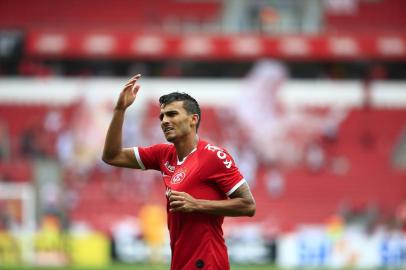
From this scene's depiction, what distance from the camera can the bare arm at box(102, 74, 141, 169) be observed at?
620 centimetres

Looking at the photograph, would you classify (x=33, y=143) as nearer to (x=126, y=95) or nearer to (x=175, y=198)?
(x=126, y=95)

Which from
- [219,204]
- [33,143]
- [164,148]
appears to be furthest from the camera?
[33,143]

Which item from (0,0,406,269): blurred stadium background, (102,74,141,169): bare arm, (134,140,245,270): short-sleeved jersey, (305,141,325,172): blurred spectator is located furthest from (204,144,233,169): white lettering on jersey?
(305,141,325,172): blurred spectator

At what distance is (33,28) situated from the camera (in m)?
32.1

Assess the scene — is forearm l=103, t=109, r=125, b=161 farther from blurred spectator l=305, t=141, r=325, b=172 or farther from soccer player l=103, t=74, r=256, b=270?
blurred spectator l=305, t=141, r=325, b=172

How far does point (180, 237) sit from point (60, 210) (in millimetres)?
20522

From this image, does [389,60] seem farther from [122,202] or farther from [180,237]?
[180,237]

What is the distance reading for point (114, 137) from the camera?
20.6ft

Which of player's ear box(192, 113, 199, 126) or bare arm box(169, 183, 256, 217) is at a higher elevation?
player's ear box(192, 113, 199, 126)

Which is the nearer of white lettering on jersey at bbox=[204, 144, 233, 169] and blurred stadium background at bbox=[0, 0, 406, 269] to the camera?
white lettering on jersey at bbox=[204, 144, 233, 169]

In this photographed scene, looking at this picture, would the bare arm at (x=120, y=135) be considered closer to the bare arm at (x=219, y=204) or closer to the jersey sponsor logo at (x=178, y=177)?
the jersey sponsor logo at (x=178, y=177)

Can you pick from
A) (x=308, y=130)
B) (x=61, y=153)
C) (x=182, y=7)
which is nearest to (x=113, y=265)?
(x=61, y=153)

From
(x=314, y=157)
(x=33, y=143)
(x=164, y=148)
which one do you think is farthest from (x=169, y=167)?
(x=314, y=157)

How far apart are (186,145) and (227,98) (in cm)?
2558
